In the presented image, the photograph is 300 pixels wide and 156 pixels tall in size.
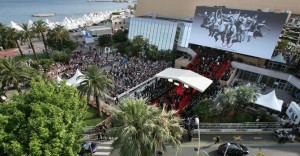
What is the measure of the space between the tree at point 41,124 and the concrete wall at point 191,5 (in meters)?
49.4

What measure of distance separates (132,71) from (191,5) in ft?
97.2

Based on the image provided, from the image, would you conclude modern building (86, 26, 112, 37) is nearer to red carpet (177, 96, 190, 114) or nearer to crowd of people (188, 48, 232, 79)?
crowd of people (188, 48, 232, 79)

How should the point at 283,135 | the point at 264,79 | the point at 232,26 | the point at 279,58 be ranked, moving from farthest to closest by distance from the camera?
the point at 232,26 < the point at 264,79 < the point at 279,58 < the point at 283,135

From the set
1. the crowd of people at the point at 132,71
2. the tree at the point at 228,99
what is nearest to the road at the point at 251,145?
the tree at the point at 228,99

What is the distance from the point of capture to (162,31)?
54.0 meters

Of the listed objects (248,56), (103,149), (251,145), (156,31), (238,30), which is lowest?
(103,149)

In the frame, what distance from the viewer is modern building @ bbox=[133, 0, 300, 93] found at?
38188 mm

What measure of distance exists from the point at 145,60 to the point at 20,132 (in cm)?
3691

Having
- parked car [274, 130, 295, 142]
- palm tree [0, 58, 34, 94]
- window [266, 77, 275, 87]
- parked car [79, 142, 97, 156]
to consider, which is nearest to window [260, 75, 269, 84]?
window [266, 77, 275, 87]

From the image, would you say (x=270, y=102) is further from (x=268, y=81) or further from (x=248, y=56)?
(x=248, y=56)

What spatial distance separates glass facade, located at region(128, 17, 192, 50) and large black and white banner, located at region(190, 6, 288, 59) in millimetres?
3560

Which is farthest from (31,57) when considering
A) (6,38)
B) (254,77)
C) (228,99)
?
(254,77)

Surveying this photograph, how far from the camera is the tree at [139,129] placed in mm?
14820

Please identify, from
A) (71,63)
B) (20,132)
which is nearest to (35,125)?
(20,132)
